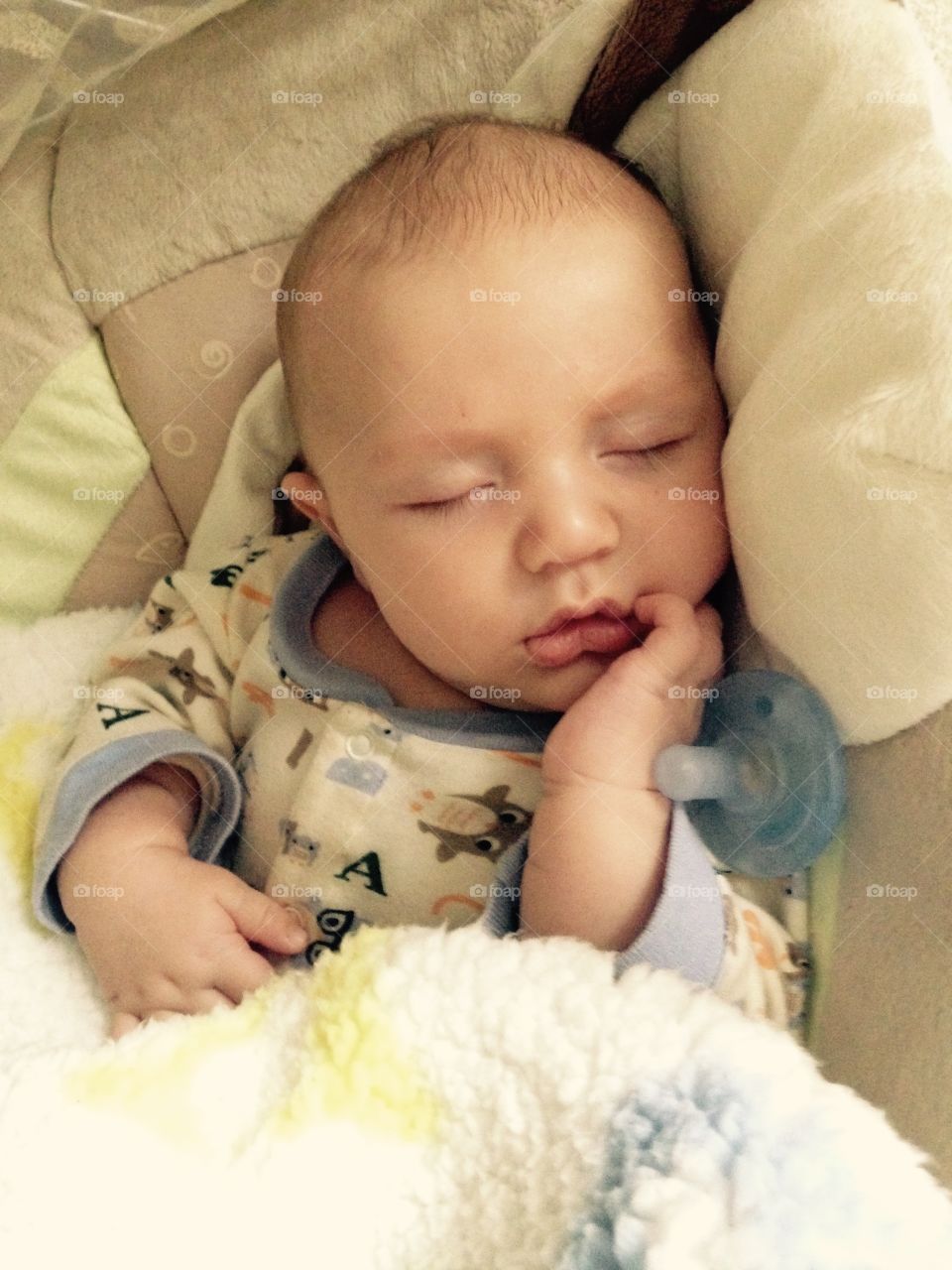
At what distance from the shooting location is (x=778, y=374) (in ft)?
2.54

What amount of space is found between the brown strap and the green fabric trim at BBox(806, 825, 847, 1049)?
633 millimetres

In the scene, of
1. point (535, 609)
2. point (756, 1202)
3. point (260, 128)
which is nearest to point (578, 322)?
point (535, 609)

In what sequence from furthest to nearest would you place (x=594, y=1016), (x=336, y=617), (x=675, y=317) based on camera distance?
(x=336, y=617) < (x=675, y=317) < (x=594, y=1016)

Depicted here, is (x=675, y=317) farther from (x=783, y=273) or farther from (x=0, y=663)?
(x=0, y=663)

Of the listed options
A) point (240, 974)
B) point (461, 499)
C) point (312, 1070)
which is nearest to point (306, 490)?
point (461, 499)

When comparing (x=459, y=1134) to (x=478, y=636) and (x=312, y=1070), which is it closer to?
(x=312, y=1070)

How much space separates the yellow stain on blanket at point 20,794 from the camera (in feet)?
3.21

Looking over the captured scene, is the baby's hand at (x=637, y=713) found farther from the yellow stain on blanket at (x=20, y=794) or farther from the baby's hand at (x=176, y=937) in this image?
the yellow stain on blanket at (x=20, y=794)

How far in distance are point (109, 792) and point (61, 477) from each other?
400 mm

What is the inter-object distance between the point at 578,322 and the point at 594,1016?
502 millimetres

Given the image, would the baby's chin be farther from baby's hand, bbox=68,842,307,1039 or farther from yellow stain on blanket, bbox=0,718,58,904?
yellow stain on blanket, bbox=0,718,58,904

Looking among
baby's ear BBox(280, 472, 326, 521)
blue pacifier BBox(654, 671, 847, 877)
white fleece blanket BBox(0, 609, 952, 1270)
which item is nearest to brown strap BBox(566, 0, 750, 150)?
baby's ear BBox(280, 472, 326, 521)

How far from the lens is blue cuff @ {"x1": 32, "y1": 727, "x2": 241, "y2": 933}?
37.0 inches

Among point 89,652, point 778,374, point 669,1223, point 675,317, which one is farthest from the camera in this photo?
point 89,652
